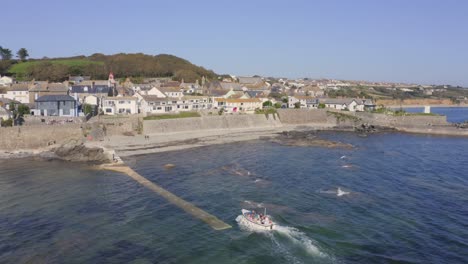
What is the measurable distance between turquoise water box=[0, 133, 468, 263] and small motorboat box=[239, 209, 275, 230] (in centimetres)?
55

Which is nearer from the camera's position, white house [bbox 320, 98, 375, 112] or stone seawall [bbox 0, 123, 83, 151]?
stone seawall [bbox 0, 123, 83, 151]

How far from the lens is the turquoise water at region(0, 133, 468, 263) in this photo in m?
21.0

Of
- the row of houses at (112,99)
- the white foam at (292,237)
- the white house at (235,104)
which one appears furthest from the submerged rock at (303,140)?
the white foam at (292,237)

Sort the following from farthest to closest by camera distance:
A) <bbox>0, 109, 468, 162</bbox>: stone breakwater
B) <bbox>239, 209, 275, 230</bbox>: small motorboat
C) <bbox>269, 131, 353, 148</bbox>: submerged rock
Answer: <bbox>269, 131, 353, 148</bbox>: submerged rock < <bbox>0, 109, 468, 162</bbox>: stone breakwater < <bbox>239, 209, 275, 230</bbox>: small motorboat

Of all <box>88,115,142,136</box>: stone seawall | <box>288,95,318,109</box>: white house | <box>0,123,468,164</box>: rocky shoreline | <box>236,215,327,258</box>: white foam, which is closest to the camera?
<box>236,215,327,258</box>: white foam

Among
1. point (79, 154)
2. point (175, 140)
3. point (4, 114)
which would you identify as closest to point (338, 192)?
point (79, 154)

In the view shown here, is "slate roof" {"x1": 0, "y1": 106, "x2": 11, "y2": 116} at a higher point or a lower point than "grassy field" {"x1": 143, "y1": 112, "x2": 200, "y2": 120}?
higher

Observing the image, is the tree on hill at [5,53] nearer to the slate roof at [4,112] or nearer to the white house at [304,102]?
the slate roof at [4,112]

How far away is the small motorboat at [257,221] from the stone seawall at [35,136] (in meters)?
33.4

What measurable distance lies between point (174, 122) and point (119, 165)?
20.7 meters

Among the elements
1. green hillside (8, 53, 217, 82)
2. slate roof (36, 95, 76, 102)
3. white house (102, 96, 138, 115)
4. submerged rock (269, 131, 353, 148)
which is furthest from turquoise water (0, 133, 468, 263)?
green hillside (8, 53, 217, 82)

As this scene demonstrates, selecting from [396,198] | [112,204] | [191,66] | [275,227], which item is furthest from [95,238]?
[191,66]

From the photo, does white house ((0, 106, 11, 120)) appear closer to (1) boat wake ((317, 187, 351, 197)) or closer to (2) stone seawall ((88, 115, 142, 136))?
(2) stone seawall ((88, 115, 142, 136))

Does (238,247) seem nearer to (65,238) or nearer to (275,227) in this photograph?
(275,227)
